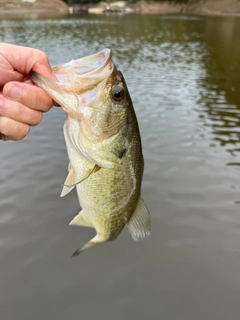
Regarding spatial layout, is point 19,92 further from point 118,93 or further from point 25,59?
point 118,93

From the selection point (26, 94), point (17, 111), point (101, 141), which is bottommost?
point (101, 141)

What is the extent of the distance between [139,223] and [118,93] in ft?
2.80

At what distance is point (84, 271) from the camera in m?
4.11

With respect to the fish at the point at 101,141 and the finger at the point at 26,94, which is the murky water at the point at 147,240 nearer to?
the fish at the point at 101,141

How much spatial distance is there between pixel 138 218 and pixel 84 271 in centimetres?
225

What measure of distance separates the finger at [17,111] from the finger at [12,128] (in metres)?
0.02

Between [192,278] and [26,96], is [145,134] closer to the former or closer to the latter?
[192,278]

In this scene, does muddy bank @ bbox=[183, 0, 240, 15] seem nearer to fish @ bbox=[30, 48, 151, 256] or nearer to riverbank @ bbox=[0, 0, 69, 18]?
riverbank @ bbox=[0, 0, 69, 18]

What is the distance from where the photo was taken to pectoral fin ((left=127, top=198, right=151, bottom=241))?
2145 mm

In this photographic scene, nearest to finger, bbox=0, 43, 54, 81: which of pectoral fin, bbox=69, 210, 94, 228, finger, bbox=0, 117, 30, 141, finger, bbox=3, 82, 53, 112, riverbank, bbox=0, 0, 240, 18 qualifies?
finger, bbox=3, 82, 53, 112

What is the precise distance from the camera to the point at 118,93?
5.95 ft

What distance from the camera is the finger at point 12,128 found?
1903mm

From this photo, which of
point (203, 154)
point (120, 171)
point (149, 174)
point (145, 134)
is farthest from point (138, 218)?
point (145, 134)

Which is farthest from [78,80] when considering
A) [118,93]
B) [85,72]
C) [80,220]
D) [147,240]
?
[147,240]
